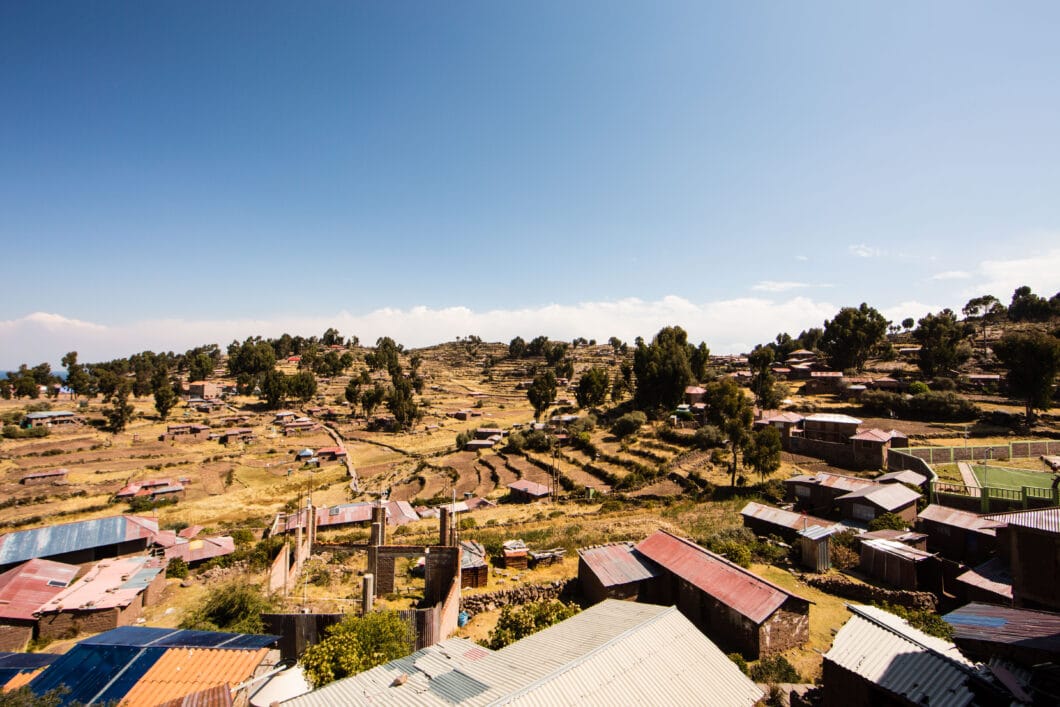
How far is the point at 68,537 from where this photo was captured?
1051 inches

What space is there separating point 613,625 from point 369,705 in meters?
6.53

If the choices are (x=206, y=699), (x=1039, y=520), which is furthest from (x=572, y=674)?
(x=1039, y=520)

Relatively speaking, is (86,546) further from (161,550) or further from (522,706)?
(522,706)

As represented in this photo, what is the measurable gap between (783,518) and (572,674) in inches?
847

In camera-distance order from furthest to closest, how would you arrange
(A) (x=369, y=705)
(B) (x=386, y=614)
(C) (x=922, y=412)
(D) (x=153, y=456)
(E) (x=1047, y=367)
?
1. (D) (x=153, y=456)
2. (C) (x=922, y=412)
3. (E) (x=1047, y=367)
4. (B) (x=386, y=614)
5. (A) (x=369, y=705)

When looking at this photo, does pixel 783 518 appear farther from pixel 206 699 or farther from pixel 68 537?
pixel 68 537

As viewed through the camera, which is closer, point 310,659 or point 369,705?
point 369,705

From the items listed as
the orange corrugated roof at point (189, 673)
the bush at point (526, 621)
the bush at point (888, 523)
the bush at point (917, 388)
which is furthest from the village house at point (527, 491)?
the bush at point (917, 388)

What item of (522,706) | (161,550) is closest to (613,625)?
(522,706)

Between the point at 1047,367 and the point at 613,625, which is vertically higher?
the point at 1047,367

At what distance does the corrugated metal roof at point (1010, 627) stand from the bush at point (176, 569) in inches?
1268

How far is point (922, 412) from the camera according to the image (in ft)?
156

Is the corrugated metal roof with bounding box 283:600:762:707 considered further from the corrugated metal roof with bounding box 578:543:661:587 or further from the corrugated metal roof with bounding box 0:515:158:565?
the corrugated metal roof with bounding box 0:515:158:565

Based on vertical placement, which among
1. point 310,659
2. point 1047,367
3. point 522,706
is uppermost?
point 1047,367
